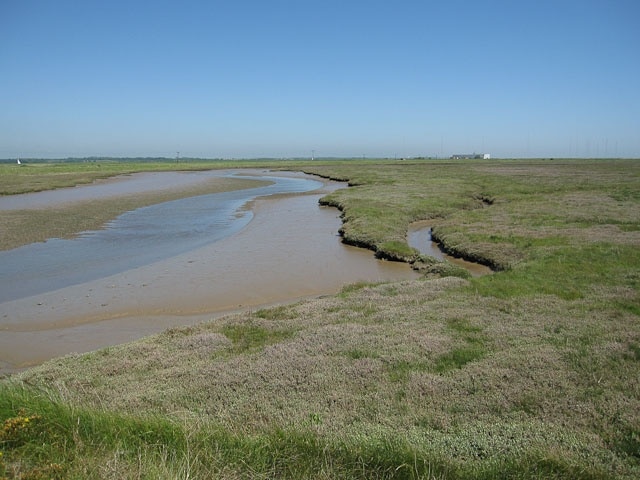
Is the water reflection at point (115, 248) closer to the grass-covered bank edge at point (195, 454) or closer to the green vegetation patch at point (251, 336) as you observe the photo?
the green vegetation patch at point (251, 336)

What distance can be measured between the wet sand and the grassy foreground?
2267 millimetres

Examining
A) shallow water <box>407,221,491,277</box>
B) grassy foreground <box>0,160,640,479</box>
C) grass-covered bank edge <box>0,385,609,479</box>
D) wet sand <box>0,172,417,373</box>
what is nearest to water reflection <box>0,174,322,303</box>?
wet sand <box>0,172,417,373</box>

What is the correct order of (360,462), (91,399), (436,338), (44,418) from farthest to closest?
(436,338) < (91,399) < (44,418) < (360,462)

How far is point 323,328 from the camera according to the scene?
41.0 ft

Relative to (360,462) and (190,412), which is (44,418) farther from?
(360,462)

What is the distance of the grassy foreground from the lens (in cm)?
570

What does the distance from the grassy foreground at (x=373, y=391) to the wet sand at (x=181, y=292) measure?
2.27 m

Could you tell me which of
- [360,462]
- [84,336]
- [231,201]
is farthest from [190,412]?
[231,201]

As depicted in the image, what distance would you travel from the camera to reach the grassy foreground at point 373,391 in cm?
570

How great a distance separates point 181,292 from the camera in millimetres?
18797

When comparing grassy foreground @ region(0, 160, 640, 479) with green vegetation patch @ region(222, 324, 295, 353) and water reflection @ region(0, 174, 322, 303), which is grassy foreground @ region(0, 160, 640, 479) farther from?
water reflection @ region(0, 174, 322, 303)

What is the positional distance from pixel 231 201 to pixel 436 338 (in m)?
47.9

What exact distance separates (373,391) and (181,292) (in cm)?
1211

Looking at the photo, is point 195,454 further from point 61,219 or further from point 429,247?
point 61,219
